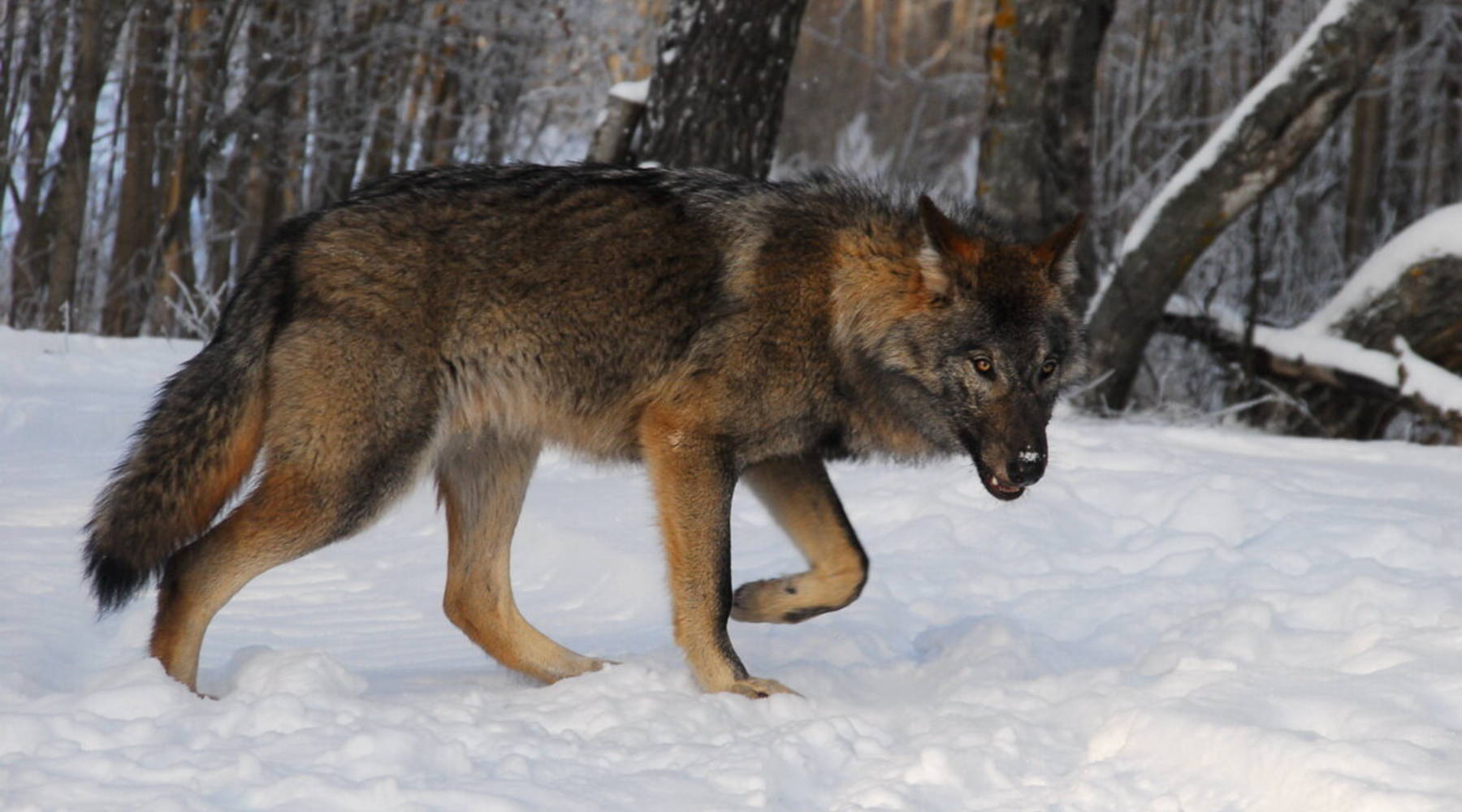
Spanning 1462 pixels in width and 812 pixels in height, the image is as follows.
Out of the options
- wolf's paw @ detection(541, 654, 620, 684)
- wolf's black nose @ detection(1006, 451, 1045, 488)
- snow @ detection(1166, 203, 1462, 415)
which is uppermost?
snow @ detection(1166, 203, 1462, 415)

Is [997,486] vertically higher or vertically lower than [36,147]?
lower

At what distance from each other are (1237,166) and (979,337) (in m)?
6.05

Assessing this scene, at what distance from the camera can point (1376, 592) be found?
16.3 feet

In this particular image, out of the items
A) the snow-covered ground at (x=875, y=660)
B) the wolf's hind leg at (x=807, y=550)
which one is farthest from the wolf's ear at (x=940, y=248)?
the snow-covered ground at (x=875, y=660)

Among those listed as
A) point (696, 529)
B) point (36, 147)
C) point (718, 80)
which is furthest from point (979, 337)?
point (36, 147)

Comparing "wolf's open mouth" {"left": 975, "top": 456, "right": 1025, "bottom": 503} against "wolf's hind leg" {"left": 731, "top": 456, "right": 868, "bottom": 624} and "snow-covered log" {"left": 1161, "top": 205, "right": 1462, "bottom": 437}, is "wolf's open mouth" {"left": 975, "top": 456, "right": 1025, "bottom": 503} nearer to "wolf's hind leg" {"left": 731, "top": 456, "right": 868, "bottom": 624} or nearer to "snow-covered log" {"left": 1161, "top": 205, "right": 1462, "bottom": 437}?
"wolf's hind leg" {"left": 731, "top": 456, "right": 868, "bottom": 624}

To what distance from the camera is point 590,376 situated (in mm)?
4586

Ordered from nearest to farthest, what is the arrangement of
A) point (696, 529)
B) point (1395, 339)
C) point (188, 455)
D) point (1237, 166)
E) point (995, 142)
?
point (188, 455) < point (696, 529) < point (1395, 339) < point (1237, 166) < point (995, 142)

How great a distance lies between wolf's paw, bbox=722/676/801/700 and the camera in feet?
14.2

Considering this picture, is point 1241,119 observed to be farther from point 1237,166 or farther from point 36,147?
point 36,147

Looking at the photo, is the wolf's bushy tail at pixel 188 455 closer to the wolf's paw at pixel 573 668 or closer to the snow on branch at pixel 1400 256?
the wolf's paw at pixel 573 668

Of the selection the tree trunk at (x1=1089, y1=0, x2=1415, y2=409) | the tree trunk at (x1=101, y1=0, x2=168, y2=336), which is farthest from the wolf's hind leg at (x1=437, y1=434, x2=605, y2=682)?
the tree trunk at (x1=101, y1=0, x2=168, y2=336)

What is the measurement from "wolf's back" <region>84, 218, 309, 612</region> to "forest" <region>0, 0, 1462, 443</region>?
7.27ft

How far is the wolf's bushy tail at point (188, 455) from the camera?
162 inches
